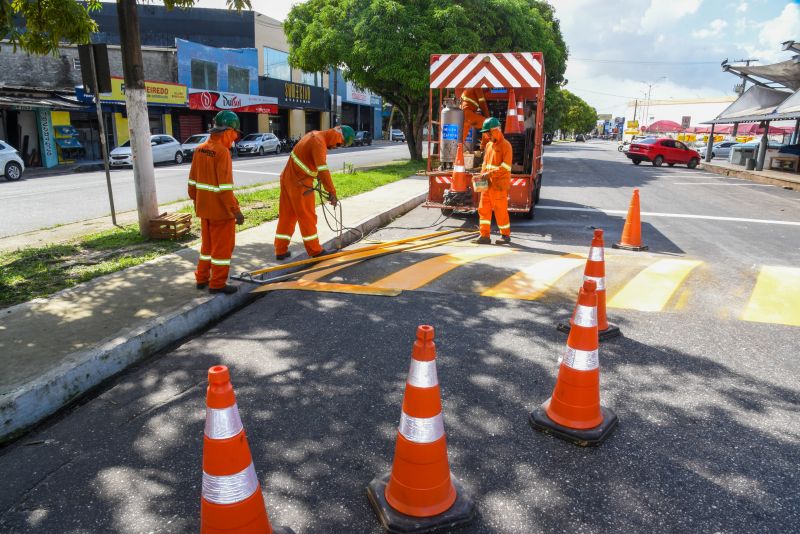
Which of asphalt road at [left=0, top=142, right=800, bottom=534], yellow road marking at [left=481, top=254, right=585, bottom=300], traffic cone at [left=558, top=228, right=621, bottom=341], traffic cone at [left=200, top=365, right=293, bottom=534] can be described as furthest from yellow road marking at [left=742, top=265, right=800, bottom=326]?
traffic cone at [left=200, top=365, right=293, bottom=534]

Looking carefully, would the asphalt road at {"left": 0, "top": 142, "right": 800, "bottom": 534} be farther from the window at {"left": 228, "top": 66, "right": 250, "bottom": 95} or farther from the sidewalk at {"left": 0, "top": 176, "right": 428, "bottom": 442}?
the window at {"left": 228, "top": 66, "right": 250, "bottom": 95}

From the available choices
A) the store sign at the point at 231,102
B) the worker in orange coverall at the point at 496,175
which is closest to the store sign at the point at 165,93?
the store sign at the point at 231,102

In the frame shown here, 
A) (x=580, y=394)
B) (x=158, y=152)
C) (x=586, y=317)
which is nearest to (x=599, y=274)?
(x=586, y=317)

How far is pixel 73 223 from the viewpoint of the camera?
31.9ft

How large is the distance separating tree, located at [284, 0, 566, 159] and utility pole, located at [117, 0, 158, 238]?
12.6m

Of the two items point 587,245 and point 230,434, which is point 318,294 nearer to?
point 230,434

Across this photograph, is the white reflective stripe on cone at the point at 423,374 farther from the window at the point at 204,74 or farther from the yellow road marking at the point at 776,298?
the window at the point at 204,74

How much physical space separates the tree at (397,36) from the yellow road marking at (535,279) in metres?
14.0

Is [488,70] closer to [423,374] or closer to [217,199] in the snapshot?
[217,199]

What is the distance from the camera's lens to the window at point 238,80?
122 ft

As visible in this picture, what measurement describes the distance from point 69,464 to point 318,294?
119 inches

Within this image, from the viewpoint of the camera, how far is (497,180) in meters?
8.09

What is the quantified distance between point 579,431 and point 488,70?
793cm

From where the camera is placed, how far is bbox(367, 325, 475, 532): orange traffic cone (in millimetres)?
2424
